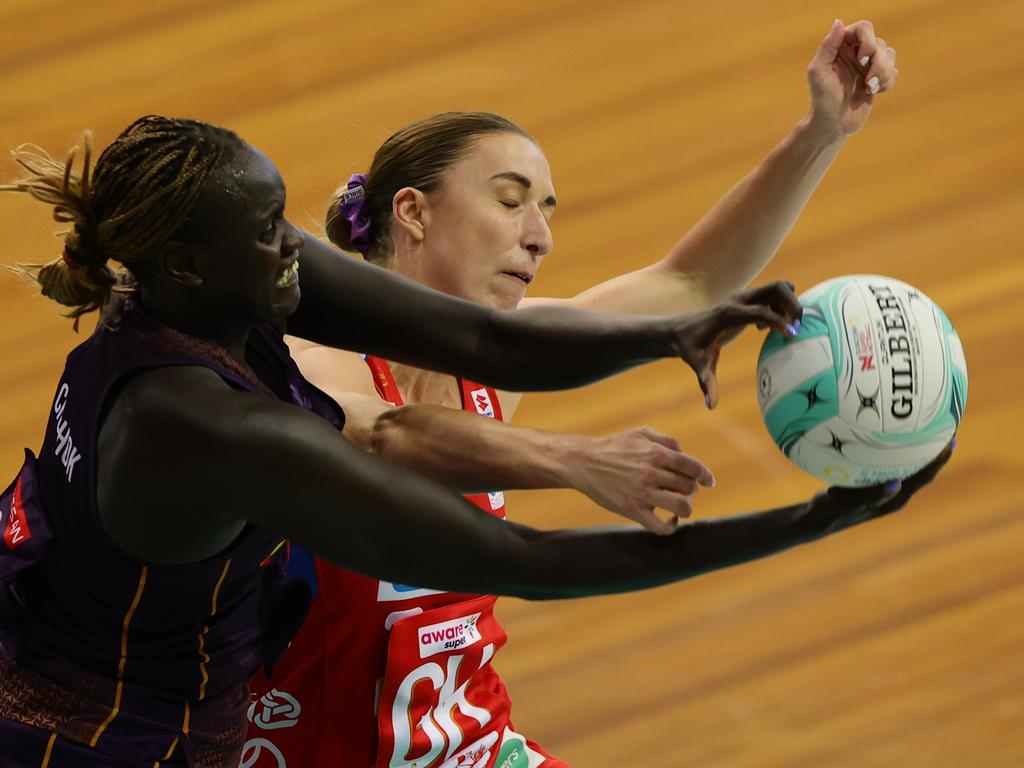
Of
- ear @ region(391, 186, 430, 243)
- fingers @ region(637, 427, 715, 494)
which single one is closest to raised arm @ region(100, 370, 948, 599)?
fingers @ region(637, 427, 715, 494)

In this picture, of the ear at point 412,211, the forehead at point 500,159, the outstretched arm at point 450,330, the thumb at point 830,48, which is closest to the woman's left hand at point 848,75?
the thumb at point 830,48

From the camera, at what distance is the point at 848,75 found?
2.58 meters

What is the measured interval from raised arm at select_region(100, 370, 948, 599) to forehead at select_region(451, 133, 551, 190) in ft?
2.89

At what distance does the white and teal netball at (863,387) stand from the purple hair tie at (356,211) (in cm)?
91

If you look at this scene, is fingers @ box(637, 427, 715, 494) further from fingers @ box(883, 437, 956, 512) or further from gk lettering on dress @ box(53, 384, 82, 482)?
gk lettering on dress @ box(53, 384, 82, 482)

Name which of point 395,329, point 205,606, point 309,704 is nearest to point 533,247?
point 395,329

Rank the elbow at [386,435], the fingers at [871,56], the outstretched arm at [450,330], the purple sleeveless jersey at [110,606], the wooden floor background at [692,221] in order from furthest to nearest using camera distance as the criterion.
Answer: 1. the wooden floor background at [692,221]
2. the fingers at [871,56]
3. the elbow at [386,435]
4. the outstretched arm at [450,330]
5. the purple sleeveless jersey at [110,606]

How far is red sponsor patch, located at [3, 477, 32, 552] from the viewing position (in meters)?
1.89

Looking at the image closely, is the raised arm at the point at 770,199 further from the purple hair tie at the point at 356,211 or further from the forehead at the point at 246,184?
the forehead at the point at 246,184

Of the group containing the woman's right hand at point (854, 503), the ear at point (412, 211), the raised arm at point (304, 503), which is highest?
the ear at point (412, 211)

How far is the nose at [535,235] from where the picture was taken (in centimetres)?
261

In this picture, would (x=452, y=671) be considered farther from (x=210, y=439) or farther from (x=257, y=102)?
(x=257, y=102)

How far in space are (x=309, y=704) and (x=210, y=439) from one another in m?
0.84

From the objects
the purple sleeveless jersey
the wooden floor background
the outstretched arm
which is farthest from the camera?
the wooden floor background
